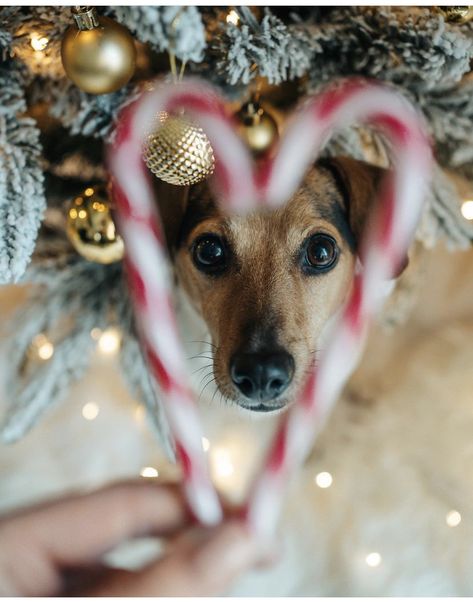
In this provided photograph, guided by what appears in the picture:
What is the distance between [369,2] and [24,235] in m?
0.49

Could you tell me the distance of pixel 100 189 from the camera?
0.85 m

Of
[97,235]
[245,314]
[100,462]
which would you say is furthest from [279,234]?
[100,462]

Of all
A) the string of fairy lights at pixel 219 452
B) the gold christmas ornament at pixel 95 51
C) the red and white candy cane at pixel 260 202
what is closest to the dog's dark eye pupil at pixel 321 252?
the red and white candy cane at pixel 260 202

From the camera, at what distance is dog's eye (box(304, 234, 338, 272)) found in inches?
34.0

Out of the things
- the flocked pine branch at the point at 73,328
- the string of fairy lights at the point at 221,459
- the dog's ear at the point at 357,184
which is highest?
the dog's ear at the point at 357,184

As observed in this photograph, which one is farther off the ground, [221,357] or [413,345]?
[221,357]

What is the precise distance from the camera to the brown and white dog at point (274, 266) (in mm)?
782

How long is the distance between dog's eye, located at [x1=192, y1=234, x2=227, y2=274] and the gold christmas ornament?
0.93 feet

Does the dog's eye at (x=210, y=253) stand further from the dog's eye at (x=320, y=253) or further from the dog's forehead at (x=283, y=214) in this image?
the dog's eye at (x=320, y=253)

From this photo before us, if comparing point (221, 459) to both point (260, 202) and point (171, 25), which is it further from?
point (171, 25)

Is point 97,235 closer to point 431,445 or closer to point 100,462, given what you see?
point 100,462

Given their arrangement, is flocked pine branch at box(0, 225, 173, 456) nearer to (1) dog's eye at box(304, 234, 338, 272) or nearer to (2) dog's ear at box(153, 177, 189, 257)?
(2) dog's ear at box(153, 177, 189, 257)

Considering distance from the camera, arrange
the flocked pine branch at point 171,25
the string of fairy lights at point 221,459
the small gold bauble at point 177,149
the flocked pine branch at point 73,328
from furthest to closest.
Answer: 1. the string of fairy lights at point 221,459
2. the flocked pine branch at point 73,328
3. the small gold bauble at point 177,149
4. the flocked pine branch at point 171,25

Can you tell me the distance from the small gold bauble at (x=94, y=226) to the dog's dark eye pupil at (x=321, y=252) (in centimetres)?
27
